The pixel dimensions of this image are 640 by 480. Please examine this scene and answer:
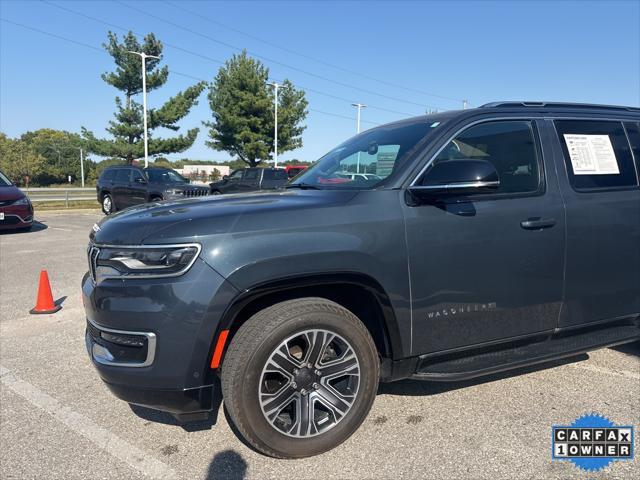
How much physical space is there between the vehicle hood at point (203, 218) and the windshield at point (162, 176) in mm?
14441

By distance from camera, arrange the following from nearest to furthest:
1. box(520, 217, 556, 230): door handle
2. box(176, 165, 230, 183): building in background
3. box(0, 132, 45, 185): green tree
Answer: box(520, 217, 556, 230): door handle → box(176, 165, 230, 183): building in background → box(0, 132, 45, 185): green tree

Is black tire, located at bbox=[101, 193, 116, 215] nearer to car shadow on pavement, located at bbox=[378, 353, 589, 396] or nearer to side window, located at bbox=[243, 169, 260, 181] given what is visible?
side window, located at bbox=[243, 169, 260, 181]

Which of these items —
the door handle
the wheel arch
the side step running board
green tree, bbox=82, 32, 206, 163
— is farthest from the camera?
green tree, bbox=82, 32, 206, 163

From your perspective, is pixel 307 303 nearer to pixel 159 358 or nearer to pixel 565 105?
pixel 159 358

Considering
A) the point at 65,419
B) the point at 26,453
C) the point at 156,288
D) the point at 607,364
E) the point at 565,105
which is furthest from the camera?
the point at 607,364

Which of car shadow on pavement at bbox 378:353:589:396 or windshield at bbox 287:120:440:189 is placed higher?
windshield at bbox 287:120:440:189

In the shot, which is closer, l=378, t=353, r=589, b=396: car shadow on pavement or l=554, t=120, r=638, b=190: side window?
l=554, t=120, r=638, b=190: side window

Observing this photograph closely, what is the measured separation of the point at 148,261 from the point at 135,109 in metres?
34.1

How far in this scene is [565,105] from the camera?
3605mm

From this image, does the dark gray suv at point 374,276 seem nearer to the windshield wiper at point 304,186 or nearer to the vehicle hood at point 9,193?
the windshield wiper at point 304,186

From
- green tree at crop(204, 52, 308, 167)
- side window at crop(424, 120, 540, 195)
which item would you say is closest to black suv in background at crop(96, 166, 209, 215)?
side window at crop(424, 120, 540, 195)

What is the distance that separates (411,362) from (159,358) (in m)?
1.44

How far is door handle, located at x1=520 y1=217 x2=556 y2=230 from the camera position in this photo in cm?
306

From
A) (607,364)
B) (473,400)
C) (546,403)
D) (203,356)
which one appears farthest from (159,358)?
(607,364)
